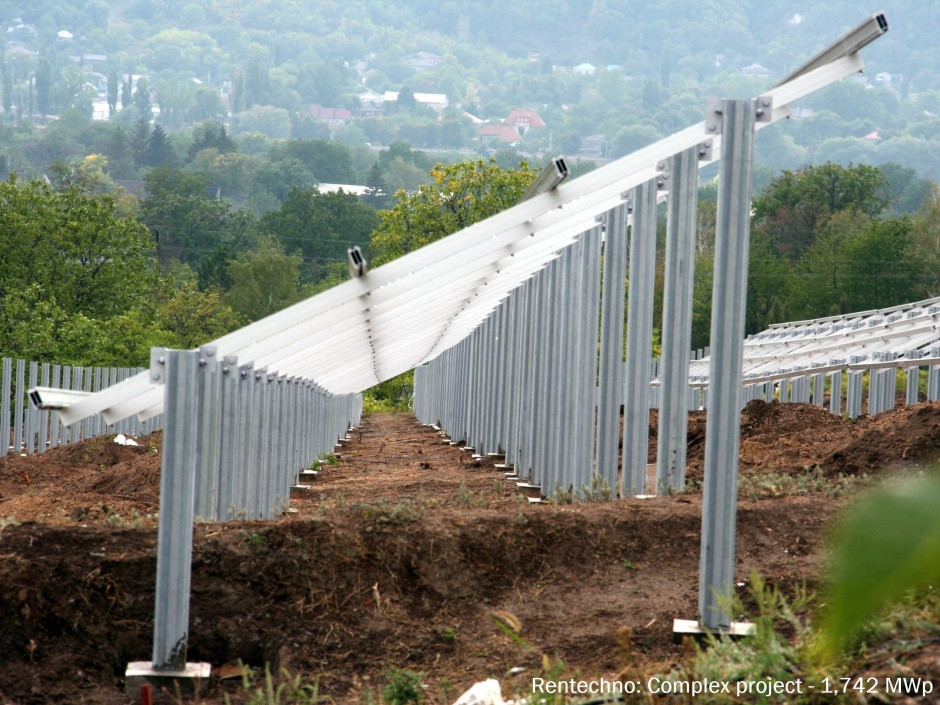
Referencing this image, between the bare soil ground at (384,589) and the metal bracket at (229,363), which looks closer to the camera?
the bare soil ground at (384,589)

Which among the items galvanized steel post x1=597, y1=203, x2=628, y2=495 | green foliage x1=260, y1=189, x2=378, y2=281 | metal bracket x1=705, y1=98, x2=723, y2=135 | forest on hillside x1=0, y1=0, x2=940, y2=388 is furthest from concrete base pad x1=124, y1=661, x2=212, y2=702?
green foliage x1=260, y1=189, x2=378, y2=281

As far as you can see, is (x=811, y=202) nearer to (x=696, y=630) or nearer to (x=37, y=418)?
(x=37, y=418)

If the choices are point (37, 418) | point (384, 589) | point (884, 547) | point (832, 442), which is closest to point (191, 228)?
point (37, 418)

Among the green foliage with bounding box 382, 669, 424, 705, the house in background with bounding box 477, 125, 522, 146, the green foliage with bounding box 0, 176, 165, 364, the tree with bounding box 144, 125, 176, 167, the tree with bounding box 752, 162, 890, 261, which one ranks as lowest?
the green foliage with bounding box 382, 669, 424, 705

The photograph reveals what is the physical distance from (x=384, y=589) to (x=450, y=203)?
150ft

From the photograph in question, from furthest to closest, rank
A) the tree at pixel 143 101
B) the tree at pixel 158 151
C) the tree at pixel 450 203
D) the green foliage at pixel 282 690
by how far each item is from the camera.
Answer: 1. the tree at pixel 143 101
2. the tree at pixel 158 151
3. the tree at pixel 450 203
4. the green foliage at pixel 282 690

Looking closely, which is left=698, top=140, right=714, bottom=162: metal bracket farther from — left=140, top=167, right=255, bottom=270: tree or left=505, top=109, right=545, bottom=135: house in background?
Result: left=505, top=109, right=545, bottom=135: house in background

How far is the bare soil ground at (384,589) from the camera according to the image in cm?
534

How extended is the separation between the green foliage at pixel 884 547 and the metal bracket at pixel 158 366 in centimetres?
519

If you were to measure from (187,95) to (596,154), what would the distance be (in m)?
73.7

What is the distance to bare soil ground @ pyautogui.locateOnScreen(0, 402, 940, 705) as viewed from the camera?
5340 mm

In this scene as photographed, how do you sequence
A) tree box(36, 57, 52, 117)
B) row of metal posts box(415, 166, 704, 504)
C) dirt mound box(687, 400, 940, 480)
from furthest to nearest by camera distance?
1. tree box(36, 57, 52, 117)
2. dirt mound box(687, 400, 940, 480)
3. row of metal posts box(415, 166, 704, 504)

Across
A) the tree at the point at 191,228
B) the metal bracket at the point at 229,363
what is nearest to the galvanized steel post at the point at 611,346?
the metal bracket at the point at 229,363

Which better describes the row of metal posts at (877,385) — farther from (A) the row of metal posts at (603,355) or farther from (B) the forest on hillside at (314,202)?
(B) the forest on hillside at (314,202)
